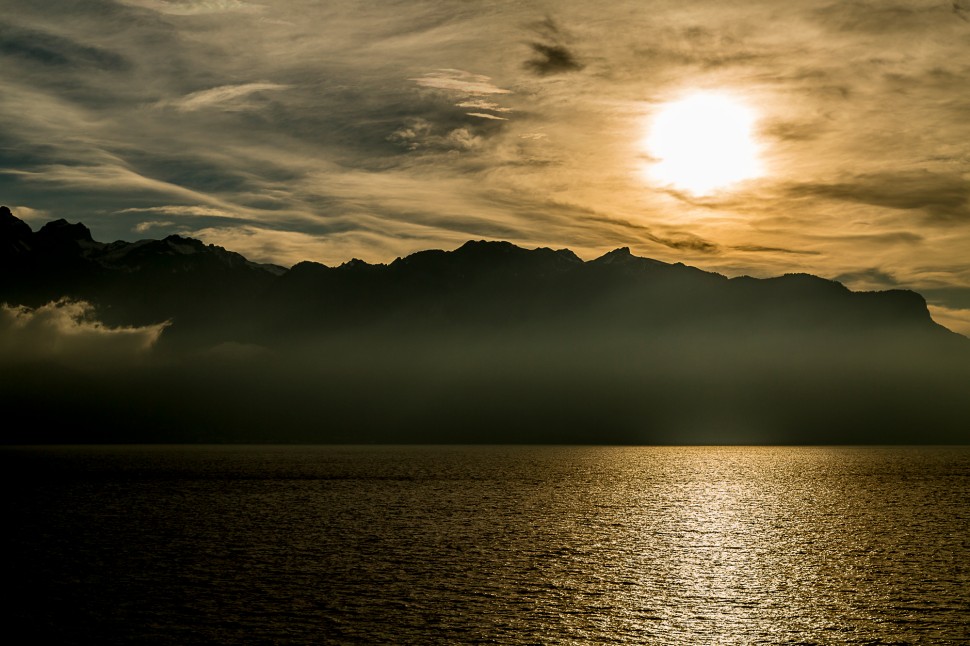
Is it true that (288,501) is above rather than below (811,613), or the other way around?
below

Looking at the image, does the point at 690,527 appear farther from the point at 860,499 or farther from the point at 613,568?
the point at 860,499

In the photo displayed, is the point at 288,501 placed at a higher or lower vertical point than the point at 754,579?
lower

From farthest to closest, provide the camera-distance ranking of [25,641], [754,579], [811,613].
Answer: [754,579] < [811,613] < [25,641]

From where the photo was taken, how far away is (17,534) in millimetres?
103812

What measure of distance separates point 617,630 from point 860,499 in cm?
13644

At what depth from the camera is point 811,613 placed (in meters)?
60.7

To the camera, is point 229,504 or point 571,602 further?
point 229,504

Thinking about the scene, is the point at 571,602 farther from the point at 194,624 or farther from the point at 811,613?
the point at 194,624

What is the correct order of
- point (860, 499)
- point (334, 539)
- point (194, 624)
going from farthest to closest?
1. point (860, 499)
2. point (334, 539)
3. point (194, 624)

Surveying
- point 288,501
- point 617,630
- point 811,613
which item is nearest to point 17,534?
point 288,501

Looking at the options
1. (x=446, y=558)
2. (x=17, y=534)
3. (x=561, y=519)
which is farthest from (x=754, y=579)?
(x=17, y=534)

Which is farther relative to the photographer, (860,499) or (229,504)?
(860,499)

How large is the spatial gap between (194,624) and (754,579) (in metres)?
45.9

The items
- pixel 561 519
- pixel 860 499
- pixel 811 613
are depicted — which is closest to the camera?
pixel 811 613
